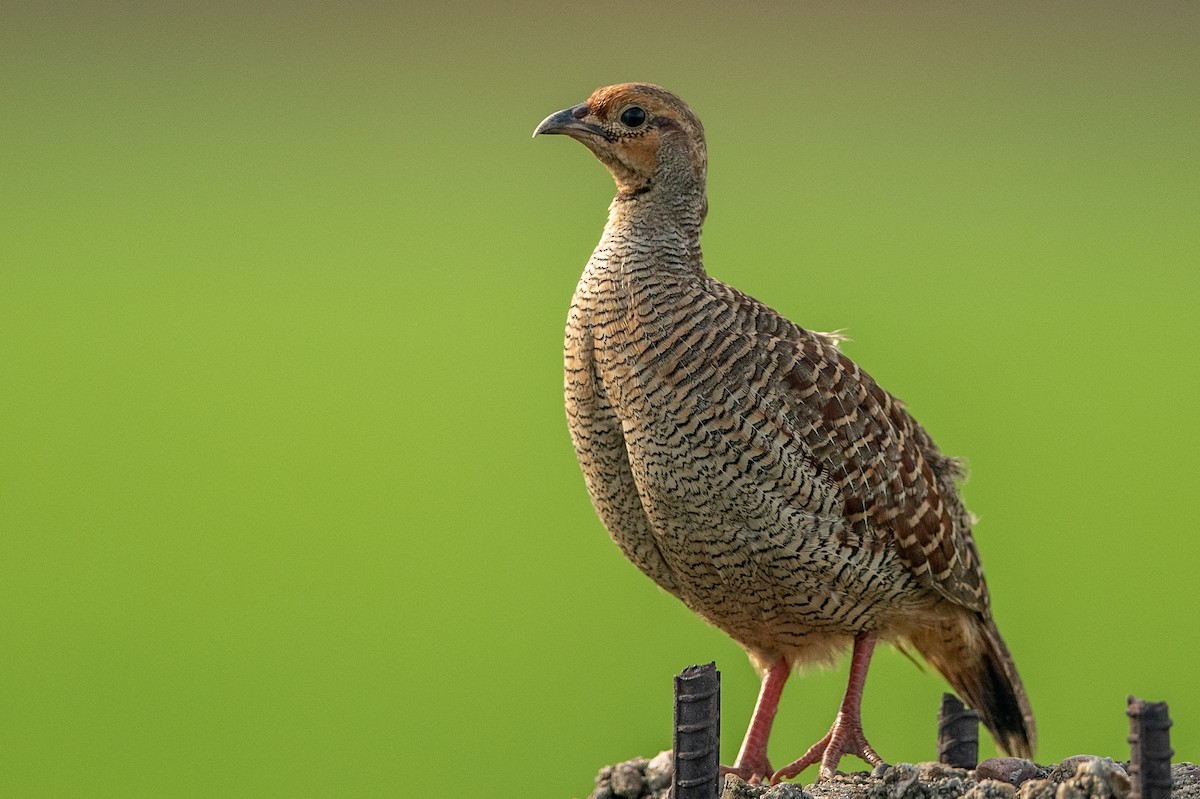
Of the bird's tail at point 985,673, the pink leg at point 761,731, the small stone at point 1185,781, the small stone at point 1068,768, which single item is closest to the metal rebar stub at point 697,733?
the small stone at point 1068,768

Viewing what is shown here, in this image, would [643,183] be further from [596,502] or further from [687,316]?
[596,502]

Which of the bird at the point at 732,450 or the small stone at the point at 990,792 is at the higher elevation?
the bird at the point at 732,450

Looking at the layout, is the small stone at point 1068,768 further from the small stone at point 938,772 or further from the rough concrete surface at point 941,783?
the small stone at point 938,772

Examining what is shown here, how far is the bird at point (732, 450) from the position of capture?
6.23 metres

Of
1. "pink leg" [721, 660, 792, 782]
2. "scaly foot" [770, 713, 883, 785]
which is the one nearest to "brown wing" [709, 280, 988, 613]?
"scaly foot" [770, 713, 883, 785]

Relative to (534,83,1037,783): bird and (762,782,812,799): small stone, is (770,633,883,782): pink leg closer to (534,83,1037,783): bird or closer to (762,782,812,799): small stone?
(534,83,1037,783): bird

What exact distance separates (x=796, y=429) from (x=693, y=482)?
46cm

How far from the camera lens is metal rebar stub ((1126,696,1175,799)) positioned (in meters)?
4.56

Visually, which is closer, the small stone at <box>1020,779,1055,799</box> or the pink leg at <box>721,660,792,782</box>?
the small stone at <box>1020,779,1055,799</box>

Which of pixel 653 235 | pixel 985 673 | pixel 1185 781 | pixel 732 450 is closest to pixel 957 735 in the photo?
pixel 985 673

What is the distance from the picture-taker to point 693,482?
623cm

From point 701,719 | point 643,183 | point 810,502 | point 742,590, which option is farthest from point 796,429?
point 701,719

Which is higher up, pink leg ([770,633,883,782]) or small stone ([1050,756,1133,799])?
pink leg ([770,633,883,782])

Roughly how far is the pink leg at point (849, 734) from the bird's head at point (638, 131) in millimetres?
2125
